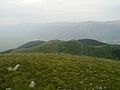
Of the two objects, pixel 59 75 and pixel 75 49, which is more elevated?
pixel 59 75

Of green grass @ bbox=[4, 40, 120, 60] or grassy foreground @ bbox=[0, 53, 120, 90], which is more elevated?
grassy foreground @ bbox=[0, 53, 120, 90]

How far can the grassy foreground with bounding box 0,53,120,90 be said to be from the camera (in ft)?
87.7

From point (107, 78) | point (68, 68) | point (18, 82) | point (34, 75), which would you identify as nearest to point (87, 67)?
point (68, 68)

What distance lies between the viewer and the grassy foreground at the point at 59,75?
87.7ft

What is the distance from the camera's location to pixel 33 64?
1335 inches

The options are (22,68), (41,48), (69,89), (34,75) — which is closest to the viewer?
(69,89)

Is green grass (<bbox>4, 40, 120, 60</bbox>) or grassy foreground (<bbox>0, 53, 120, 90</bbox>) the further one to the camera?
green grass (<bbox>4, 40, 120, 60</bbox>)

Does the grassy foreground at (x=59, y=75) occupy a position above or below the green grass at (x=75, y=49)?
above

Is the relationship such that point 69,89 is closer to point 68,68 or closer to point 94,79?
point 94,79

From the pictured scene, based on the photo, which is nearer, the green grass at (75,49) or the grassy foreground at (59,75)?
the grassy foreground at (59,75)

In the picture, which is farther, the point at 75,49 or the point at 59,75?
the point at 75,49

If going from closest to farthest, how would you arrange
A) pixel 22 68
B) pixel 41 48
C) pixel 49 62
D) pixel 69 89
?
pixel 69 89, pixel 22 68, pixel 49 62, pixel 41 48

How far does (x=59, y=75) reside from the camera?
2961 cm

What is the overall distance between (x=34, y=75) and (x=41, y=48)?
138 metres
